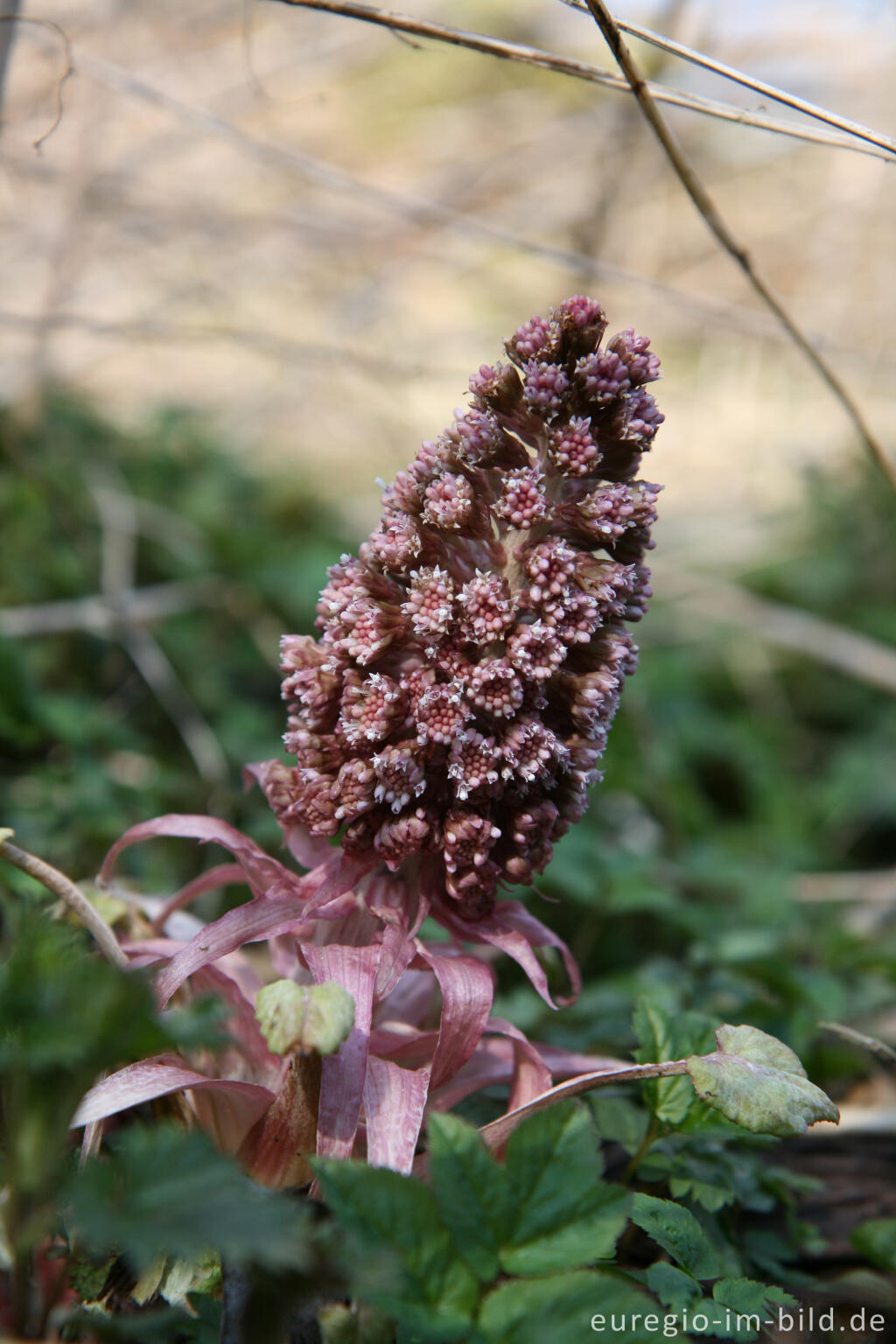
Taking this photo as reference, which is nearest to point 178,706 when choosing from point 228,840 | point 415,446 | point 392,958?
point 228,840

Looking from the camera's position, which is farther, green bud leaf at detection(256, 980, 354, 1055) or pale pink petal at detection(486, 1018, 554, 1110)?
pale pink petal at detection(486, 1018, 554, 1110)

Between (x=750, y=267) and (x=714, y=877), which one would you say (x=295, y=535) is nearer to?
(x=714, y=877)

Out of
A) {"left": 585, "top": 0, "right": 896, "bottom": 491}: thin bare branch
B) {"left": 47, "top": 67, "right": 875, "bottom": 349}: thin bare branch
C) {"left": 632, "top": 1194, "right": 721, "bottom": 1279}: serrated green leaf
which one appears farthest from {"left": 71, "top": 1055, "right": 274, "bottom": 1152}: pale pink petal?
{"left": 47, "top": 67, "right": 875, "bottom": 349}: thin bare branch

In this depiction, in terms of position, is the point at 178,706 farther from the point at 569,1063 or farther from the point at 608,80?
the point at 608,80

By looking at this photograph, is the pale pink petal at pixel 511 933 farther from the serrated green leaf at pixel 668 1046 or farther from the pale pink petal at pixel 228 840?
the pale pink petal at pixel 228 840

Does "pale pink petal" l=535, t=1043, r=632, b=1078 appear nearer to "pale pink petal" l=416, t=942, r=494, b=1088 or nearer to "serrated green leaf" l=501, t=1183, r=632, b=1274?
"pale pink petal" l=416, t=942, r=494, b=1088
